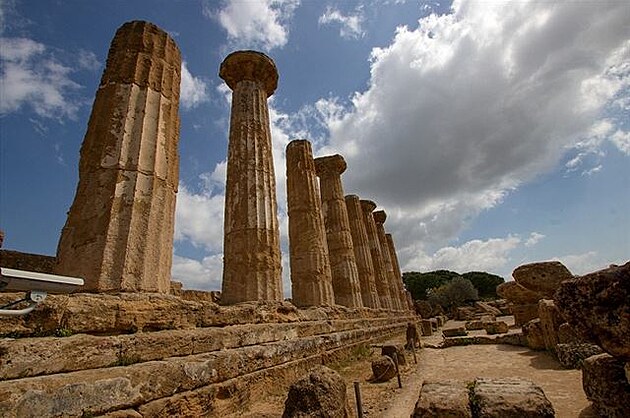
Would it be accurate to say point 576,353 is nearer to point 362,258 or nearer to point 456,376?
point 456,376

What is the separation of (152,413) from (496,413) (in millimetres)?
3261

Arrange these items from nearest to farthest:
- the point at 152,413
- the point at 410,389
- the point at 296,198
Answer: the point at 152,413, the point at 410,389, the point at 296,198

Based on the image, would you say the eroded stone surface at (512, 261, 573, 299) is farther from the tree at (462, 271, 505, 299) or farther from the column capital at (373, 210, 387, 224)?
the tree at (462, 271, 505, 299)

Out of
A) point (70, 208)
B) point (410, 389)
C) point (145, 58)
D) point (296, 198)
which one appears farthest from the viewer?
point (296, 198)

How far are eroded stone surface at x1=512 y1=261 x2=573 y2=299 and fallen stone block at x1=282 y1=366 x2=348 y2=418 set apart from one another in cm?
1243

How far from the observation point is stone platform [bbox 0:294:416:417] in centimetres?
268

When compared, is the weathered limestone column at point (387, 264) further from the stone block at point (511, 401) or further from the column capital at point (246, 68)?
the stone block at point (511, 401)

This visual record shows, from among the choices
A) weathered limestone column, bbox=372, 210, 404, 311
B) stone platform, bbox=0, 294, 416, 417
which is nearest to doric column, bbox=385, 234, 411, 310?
weathered limestone column, bbox=372, 210, 404, 311

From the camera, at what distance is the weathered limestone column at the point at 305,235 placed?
37.2ft

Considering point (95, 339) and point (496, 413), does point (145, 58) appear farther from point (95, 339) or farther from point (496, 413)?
point (496, 413)

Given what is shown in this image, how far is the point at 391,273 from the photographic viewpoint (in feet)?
95.3

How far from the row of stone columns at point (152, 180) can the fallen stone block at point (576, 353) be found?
6.21 metres

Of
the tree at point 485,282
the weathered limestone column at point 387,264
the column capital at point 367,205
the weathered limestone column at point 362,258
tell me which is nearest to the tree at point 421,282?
the tree at point 485,282

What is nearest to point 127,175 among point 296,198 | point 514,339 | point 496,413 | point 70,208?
point 70,208
